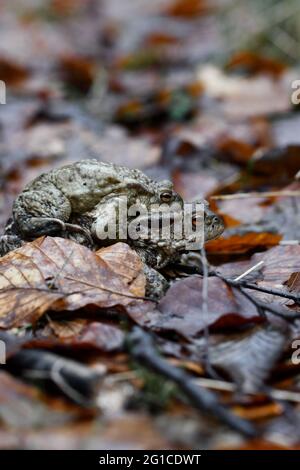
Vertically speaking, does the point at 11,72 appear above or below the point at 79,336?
above

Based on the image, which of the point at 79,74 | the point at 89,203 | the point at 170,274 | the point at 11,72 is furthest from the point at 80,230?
the point at 11,72

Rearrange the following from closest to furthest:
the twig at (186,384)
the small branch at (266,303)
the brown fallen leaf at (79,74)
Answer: the twig at (186,384) → the small branch at (266,303) → the brown fallen leaf at (79,74)

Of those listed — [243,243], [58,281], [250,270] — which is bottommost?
[58,281]

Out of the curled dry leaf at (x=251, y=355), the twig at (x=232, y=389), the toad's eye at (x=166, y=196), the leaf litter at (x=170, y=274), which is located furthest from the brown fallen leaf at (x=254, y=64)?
the twig at (x=232, y=389)

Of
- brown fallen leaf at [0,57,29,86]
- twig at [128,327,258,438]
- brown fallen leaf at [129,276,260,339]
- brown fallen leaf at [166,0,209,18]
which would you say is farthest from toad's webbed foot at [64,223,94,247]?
brown fallen leaf at [166,0,209,18]

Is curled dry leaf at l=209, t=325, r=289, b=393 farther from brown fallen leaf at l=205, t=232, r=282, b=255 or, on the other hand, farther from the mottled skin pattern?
brown fallen leaf at l=205, t=232, r=282, b=255

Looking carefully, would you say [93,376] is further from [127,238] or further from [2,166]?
[2,166]

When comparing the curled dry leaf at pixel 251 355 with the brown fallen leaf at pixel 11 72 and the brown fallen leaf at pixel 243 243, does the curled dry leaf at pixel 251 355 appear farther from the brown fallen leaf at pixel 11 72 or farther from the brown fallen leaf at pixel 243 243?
the brown fallen leaf at pixel 11 72

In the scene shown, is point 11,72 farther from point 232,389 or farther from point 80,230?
point 232,389
